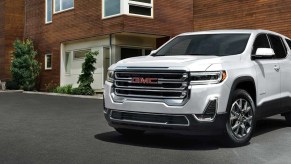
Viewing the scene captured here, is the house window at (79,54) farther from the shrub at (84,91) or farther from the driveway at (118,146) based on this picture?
the driveway at (118,146)

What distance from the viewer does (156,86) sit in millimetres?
6328

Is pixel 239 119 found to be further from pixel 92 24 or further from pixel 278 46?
pixel 92 24

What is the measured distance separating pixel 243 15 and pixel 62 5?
9.89 m

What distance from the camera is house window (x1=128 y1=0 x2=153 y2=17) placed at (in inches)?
769

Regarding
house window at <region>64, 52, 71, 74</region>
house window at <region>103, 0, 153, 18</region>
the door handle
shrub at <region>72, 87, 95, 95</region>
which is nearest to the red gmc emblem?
the door handle

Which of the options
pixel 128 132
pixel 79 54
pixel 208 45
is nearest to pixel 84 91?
pixel 79 54

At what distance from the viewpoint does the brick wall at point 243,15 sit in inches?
721

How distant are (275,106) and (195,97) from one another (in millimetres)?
2252

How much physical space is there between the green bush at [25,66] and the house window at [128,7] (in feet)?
22.2

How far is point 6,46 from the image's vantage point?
2819 cm

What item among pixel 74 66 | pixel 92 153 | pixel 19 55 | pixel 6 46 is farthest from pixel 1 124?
pixel 6 46

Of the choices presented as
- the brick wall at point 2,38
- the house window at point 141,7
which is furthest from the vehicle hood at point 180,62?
the brick wall at point 2,38

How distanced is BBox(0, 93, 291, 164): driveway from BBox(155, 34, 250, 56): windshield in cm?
148

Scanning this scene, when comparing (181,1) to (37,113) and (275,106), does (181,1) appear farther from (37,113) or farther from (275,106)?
A: (275,106)
